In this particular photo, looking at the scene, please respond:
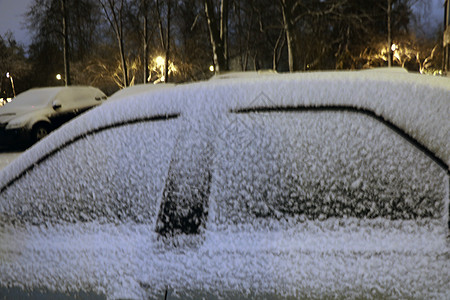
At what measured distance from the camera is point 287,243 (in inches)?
51.8

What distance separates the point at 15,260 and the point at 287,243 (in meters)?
1.02

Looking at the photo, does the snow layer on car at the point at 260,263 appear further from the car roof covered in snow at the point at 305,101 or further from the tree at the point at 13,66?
the tree at the point at 13,66

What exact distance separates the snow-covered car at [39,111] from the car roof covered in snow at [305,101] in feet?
28.3

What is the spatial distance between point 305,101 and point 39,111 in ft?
33.0

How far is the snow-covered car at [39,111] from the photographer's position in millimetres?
9469

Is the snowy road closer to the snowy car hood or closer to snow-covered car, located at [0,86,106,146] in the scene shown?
snow-covered car, located at [0,86,106,146]

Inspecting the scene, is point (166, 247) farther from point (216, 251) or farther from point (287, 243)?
point (287, 243)

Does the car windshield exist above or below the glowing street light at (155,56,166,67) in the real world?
below

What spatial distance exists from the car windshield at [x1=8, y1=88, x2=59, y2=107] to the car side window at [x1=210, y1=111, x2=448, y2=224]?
10422 mm

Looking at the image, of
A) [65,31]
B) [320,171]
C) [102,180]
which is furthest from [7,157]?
[65,31]

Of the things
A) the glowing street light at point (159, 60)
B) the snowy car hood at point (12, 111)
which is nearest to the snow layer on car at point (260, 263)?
the snowy car hood at point (12, 111)

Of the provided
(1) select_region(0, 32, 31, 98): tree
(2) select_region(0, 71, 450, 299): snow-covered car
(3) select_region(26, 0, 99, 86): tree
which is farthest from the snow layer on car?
(1) select_region(0, 32, 31, 98): tree

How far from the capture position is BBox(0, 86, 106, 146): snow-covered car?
947 cm

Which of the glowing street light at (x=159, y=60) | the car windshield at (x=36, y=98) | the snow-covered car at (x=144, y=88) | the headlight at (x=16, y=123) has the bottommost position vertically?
the headlight at (x=16, y=123)
